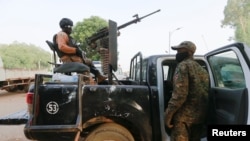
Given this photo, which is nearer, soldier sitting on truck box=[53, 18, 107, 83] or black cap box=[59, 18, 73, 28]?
soldier sitting on truck box=[53, 18, 107, 83]

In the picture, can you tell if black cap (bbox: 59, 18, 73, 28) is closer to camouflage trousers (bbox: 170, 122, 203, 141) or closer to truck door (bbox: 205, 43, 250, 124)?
truck door (bbox: 205, 43, 250, 124)

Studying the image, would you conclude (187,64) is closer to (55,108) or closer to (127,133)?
(127,133)

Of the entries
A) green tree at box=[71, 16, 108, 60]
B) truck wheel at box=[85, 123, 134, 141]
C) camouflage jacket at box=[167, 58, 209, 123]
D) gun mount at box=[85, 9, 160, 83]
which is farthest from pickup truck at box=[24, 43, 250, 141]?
green tree at box=[71, 16, 108, 60]

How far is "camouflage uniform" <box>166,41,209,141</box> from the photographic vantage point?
9.52 ft

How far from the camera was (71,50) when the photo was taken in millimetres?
4152

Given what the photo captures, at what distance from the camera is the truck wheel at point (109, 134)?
320 centimetres

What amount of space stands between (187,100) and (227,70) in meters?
0.72

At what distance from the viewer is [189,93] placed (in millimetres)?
3020

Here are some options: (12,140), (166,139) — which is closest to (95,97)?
(166,139)

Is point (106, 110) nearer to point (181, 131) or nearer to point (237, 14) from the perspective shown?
point (181, 131)

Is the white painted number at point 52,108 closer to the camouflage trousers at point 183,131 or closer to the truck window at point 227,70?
the camouflage trousers at point 183,131

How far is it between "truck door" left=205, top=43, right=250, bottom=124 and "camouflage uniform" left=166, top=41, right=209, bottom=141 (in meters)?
0.27

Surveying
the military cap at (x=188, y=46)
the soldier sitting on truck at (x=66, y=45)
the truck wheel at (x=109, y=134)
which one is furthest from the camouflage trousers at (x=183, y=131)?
the soldier sitting on truck at (x=66, y=45)

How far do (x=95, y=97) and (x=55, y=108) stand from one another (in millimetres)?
459
